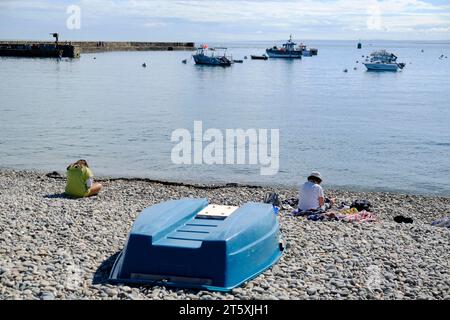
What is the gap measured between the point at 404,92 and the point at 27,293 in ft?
201

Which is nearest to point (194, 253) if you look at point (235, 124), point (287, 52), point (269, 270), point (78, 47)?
point (269, 270)

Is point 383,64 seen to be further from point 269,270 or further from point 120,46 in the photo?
point 269,270

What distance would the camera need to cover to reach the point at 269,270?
26.4 feet

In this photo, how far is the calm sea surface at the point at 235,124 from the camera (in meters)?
23.0

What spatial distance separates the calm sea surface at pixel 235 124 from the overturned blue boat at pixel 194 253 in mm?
12552

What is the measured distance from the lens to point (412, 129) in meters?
36.2

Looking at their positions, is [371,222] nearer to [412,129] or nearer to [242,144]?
[242,144]

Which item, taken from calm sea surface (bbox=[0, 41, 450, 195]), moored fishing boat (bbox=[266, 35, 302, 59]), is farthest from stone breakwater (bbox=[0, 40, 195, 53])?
calm sea surface (bbox=[0, 41, 450, 195])

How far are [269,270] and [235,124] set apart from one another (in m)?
28.9

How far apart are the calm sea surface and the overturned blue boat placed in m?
12.6

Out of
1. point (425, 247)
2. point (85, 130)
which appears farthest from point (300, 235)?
point (85, 130)

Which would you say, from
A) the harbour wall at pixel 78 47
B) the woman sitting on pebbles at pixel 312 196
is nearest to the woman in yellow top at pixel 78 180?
the woman sitting on pebbles at pixel 312 196
